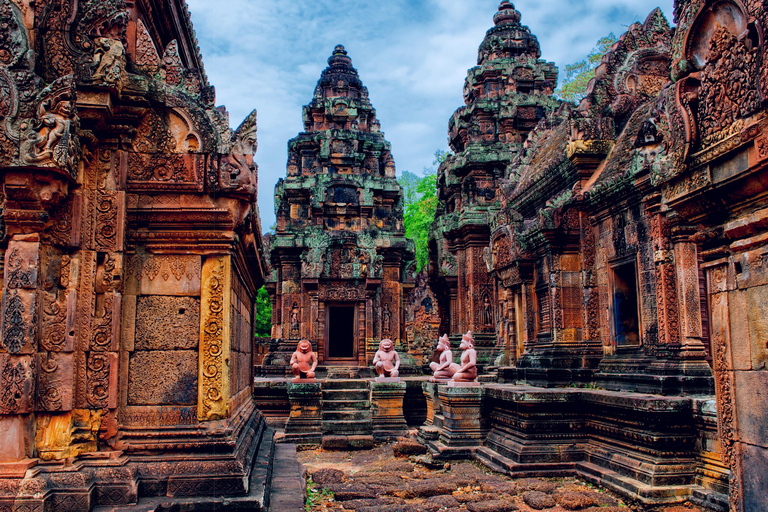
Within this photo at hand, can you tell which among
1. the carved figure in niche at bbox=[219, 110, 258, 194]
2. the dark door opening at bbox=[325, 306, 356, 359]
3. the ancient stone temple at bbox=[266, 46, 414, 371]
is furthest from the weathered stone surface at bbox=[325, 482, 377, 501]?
the dark door opening at bbox=[325, 306, 356, 359]

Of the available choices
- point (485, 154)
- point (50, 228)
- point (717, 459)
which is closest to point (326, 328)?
point (485, 154)

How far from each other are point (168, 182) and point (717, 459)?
6.51 metres

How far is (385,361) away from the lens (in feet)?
46.9

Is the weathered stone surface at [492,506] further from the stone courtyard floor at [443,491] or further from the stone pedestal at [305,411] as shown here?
the stone pedestal at [305,411]

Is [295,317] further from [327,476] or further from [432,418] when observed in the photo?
[327,476]

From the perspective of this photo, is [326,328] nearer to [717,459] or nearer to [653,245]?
[653,245]

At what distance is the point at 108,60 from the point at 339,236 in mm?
14758

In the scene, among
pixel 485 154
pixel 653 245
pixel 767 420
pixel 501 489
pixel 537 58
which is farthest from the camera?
pixel 537 58

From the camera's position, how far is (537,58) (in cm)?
2167

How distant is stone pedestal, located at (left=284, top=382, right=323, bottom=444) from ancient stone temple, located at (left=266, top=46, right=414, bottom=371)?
6358 mm

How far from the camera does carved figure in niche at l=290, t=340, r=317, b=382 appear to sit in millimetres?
13570

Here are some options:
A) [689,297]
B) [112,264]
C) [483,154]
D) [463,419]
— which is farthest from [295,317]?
[112,264]

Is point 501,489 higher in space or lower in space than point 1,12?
lower

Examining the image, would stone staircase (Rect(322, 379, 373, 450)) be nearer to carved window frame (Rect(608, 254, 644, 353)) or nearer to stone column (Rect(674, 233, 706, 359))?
carved window frame (Rect(608, 254, 644, 353))
